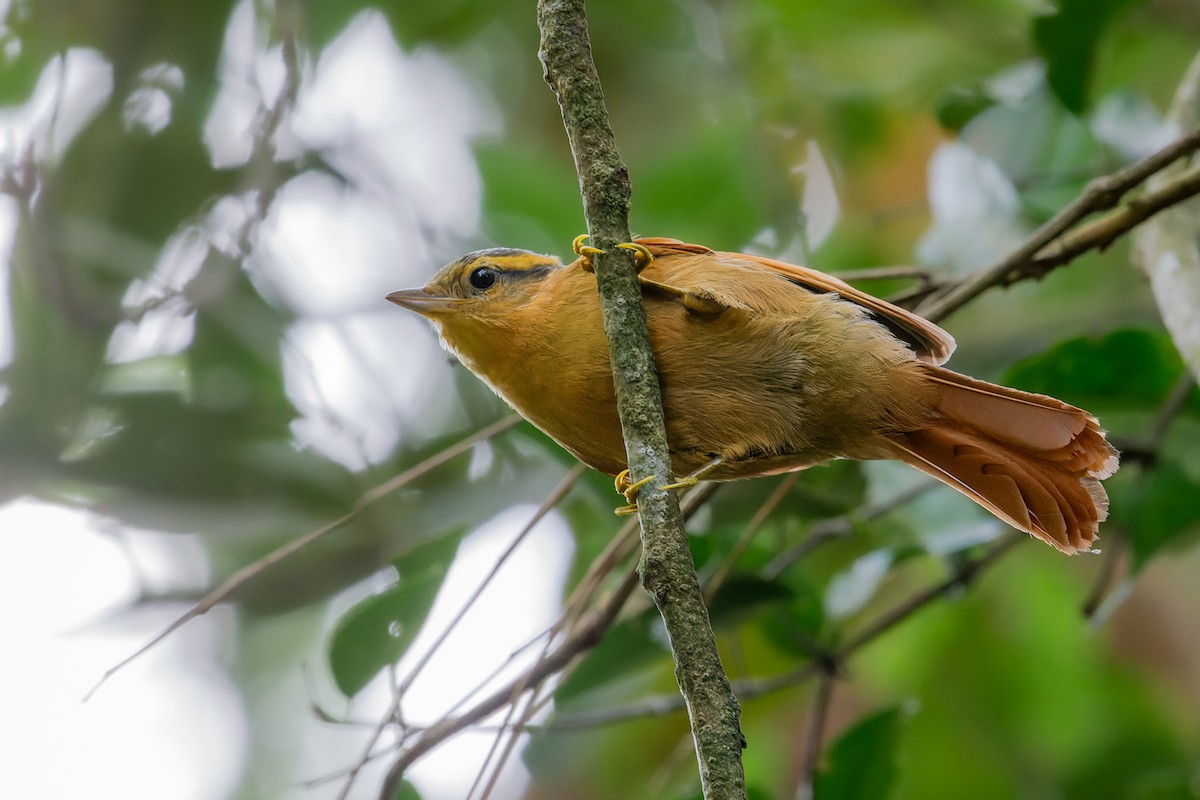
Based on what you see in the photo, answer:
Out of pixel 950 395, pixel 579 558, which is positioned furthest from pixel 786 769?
pixel 950 395

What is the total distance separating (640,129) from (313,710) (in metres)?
4.44

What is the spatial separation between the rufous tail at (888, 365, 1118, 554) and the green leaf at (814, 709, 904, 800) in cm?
76

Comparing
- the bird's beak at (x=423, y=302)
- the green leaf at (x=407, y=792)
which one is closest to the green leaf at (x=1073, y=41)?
the bird's beak at (x=423, y=302)

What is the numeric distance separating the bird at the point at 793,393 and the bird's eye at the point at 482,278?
0.84 feet

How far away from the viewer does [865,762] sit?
313 centimetres

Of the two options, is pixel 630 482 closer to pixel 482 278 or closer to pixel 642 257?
pixel 642 257

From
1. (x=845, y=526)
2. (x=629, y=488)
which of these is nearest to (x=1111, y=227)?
(x=845, y=526)

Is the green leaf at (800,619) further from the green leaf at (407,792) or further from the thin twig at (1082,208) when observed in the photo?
the green leaf at (407,792)

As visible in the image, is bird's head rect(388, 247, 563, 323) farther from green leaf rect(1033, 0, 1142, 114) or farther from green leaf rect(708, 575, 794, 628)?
green leaf rect(1033, 0, 1142, 114)

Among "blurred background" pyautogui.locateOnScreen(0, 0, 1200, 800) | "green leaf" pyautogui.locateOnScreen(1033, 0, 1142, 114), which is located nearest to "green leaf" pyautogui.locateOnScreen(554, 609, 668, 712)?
"blurred background" pyautogui.locateOnScreen(0, 0, 1200, 800)

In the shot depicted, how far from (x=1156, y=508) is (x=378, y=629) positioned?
2.13m

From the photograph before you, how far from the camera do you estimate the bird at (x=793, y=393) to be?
8.76ft

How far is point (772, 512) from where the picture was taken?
317 centimetres

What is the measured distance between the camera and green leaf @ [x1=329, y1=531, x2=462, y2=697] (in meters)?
2.76
